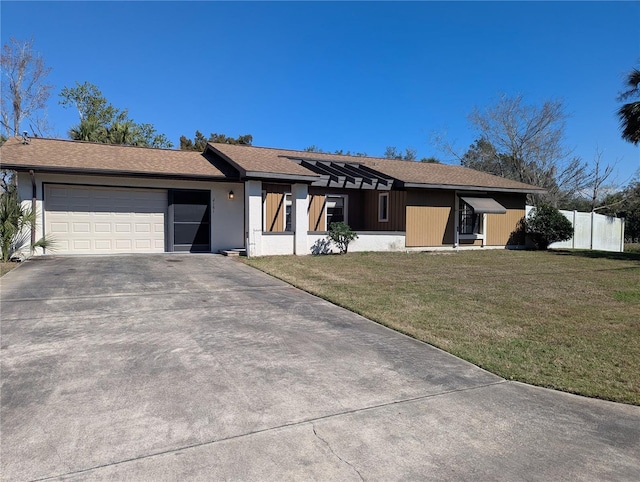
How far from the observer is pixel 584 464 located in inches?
110

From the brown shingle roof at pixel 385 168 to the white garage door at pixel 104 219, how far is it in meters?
3.49

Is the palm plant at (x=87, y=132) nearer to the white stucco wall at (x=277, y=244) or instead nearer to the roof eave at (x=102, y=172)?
the roof eave at (x=102, y=172)

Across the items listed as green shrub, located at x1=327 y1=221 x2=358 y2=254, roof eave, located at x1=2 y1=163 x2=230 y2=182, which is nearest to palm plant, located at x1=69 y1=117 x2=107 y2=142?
roof eave, located at x1=2 y1=163 x2=230 y2=182

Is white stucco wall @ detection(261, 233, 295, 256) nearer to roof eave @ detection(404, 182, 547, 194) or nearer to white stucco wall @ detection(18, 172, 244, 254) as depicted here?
white stucco wall @ detection(18, 172, 244, 254)

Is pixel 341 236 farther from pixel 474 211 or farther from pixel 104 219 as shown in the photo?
pixel 104 219

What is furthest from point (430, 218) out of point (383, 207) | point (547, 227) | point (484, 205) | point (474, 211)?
point (547, 227)

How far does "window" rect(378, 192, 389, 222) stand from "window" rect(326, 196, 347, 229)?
1586mm

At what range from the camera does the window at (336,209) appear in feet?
60.3

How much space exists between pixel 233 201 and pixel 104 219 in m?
4.37

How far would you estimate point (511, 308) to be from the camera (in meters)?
7.36

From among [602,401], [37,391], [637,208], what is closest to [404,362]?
[602,401]

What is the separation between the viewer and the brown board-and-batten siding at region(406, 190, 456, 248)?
56.9 feet

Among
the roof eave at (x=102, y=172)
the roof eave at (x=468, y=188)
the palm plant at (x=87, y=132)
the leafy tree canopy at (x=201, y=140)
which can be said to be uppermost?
the leafy tree canopy at (x=201, y=140)

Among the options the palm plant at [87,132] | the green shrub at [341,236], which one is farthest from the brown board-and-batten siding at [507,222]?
the palm plant at [87,132]
